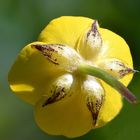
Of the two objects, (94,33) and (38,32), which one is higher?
(94,33)

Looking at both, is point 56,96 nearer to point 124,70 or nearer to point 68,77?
point 68,77

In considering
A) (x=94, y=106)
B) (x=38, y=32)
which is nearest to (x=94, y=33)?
(x=94, y=106)

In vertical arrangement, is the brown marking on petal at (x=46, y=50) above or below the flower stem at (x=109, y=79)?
above

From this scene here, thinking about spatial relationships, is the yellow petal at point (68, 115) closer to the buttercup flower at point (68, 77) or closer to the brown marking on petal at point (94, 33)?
the buttercup flower at point (68, 77)

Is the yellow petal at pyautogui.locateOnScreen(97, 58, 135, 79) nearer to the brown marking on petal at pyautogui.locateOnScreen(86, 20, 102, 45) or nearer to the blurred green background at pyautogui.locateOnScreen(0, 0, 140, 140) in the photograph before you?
the brown marking on petal at pyautogui.locateOnScreen(86, 20, 102, 45)

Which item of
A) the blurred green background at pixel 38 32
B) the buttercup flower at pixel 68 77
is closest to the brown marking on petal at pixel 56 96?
the buttercup flower at pixel 68 77

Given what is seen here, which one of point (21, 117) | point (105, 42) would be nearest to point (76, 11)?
point (21, 117)
